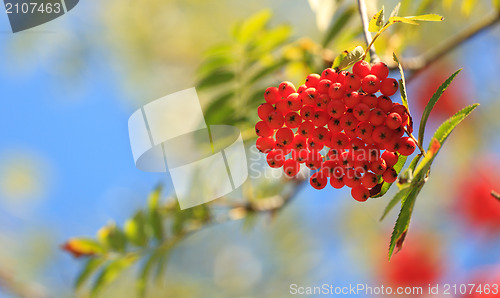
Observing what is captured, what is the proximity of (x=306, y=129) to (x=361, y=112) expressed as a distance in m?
0.16

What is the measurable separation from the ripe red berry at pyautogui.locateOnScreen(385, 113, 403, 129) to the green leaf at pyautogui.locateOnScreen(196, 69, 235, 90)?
42.3 inches

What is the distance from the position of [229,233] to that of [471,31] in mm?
3586

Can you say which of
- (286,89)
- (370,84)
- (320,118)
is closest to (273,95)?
(286,89)

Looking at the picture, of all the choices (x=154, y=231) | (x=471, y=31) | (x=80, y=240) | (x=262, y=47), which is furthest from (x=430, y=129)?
(x=80, y=240)

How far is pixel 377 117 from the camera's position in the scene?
103 centimetres

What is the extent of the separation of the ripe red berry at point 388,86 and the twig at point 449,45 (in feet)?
2.66

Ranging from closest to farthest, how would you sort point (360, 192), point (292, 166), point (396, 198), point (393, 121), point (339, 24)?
point (396, 198) < point (393, 121) < point (360, 192) < point (292, 166) < point (339, 24)

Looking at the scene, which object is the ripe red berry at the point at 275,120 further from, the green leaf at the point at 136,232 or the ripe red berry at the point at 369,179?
the green leaf at the point at 136,232

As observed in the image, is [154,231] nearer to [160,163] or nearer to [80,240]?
[80,240]

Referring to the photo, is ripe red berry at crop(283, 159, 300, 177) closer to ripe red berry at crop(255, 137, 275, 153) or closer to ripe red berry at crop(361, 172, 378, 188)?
ripe red berry at crop(255, 137, 275, 153)

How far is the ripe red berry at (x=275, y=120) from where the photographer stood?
1.17m

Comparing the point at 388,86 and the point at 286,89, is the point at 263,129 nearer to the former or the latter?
the point at 286,89

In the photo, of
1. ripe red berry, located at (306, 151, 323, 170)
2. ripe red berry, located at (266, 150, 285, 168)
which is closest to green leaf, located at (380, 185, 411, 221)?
ripe red berry, located at (306, 151, 323, 170)

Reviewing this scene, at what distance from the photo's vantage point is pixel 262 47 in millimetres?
2029
